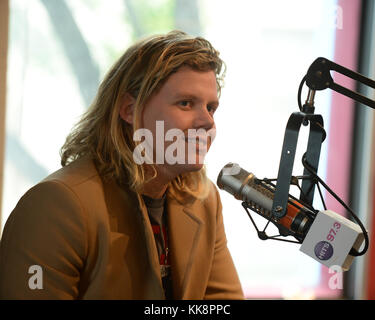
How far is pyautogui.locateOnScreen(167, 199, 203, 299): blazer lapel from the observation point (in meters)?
1.12

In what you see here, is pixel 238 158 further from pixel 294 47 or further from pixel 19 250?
pixel 19 250

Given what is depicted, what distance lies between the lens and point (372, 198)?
235 cm

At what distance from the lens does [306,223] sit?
76cm

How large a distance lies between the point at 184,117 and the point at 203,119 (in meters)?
0.04

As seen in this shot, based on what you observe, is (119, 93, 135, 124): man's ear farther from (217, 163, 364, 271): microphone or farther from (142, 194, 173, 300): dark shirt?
(217, 163, 364, 271): microphone

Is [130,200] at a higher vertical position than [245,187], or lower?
lower

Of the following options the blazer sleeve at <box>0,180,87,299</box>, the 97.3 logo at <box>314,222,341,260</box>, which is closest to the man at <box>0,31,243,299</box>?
the blazer sleeve at <box>0,180,87,299</box>

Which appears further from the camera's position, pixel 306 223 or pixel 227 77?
pixel 227 77

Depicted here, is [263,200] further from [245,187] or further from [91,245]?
[91,245]

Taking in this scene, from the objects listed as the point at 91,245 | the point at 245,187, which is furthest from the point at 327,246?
the point at 91,245

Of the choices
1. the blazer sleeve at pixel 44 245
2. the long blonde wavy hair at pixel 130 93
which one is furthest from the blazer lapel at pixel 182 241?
the blazer sleeve at pixel 44 245

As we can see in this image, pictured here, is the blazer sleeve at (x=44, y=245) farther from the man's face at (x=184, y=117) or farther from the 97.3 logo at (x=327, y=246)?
the 97.3 logo at (x=327, y=246)

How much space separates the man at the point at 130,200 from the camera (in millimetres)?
972
